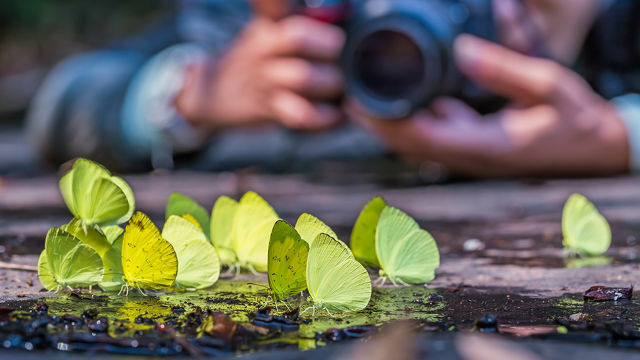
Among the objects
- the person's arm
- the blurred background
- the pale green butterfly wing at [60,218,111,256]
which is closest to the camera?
the pale green butterfly wing at [60,218,111,256]

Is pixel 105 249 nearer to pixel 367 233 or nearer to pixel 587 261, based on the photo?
pixel 367 233

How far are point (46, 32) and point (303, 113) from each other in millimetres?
10330

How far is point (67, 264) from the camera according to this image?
30.8 inches

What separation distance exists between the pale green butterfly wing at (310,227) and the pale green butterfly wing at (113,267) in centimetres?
19

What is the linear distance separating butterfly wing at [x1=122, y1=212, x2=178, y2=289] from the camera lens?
5.19 ft

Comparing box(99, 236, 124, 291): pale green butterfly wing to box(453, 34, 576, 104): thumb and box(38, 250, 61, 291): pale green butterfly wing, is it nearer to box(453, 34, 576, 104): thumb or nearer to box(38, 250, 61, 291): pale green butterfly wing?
box(38, 250, 61, 291): pale green butterfly wing

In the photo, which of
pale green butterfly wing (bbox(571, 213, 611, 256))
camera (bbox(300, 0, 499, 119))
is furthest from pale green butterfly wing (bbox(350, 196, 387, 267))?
camera (bbox(300, 0, 499, 119))

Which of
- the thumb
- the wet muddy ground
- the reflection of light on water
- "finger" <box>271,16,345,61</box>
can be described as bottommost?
the wet muddy ground

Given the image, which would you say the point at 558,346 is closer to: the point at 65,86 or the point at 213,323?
the point at 213,323

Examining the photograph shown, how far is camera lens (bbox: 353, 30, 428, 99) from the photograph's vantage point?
2.26 m

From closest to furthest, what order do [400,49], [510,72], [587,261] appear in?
[587,261] → [400,49] → [510,72]

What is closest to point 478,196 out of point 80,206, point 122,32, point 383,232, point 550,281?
point 550,281

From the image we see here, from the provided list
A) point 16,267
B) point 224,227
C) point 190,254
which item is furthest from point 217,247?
point 16,267

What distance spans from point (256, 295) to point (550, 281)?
0.37 m
